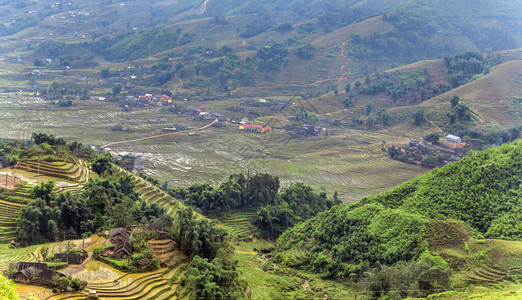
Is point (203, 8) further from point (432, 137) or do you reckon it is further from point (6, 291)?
point (6, 291)

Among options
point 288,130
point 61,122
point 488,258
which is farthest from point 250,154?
point 488,258

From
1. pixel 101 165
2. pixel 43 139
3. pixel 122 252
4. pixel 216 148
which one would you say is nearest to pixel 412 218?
pixel 122 252

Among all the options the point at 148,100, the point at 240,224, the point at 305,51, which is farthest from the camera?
the point at 305,51

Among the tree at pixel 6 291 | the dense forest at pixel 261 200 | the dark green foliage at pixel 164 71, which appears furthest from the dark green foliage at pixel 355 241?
the dark green foliage at pixel 164 71

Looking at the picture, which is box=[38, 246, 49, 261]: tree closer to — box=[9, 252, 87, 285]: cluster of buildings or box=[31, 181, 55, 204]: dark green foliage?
box=[9, 252, 87, 285]: cluster of buildings

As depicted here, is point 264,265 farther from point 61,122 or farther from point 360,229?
point 61,122

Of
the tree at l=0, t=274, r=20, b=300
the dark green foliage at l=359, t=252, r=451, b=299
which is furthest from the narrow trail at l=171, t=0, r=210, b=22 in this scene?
the tree at l=0, t=274, r=20, b=300

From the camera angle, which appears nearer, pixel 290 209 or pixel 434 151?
pixel 290 209

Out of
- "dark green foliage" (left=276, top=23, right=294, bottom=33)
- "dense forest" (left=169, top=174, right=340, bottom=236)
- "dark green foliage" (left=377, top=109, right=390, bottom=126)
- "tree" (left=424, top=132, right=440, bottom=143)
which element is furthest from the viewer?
"dark green foliage" (left=276, top=23, right=294, bottom=33)

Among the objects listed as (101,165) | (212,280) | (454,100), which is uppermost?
(212,280)
